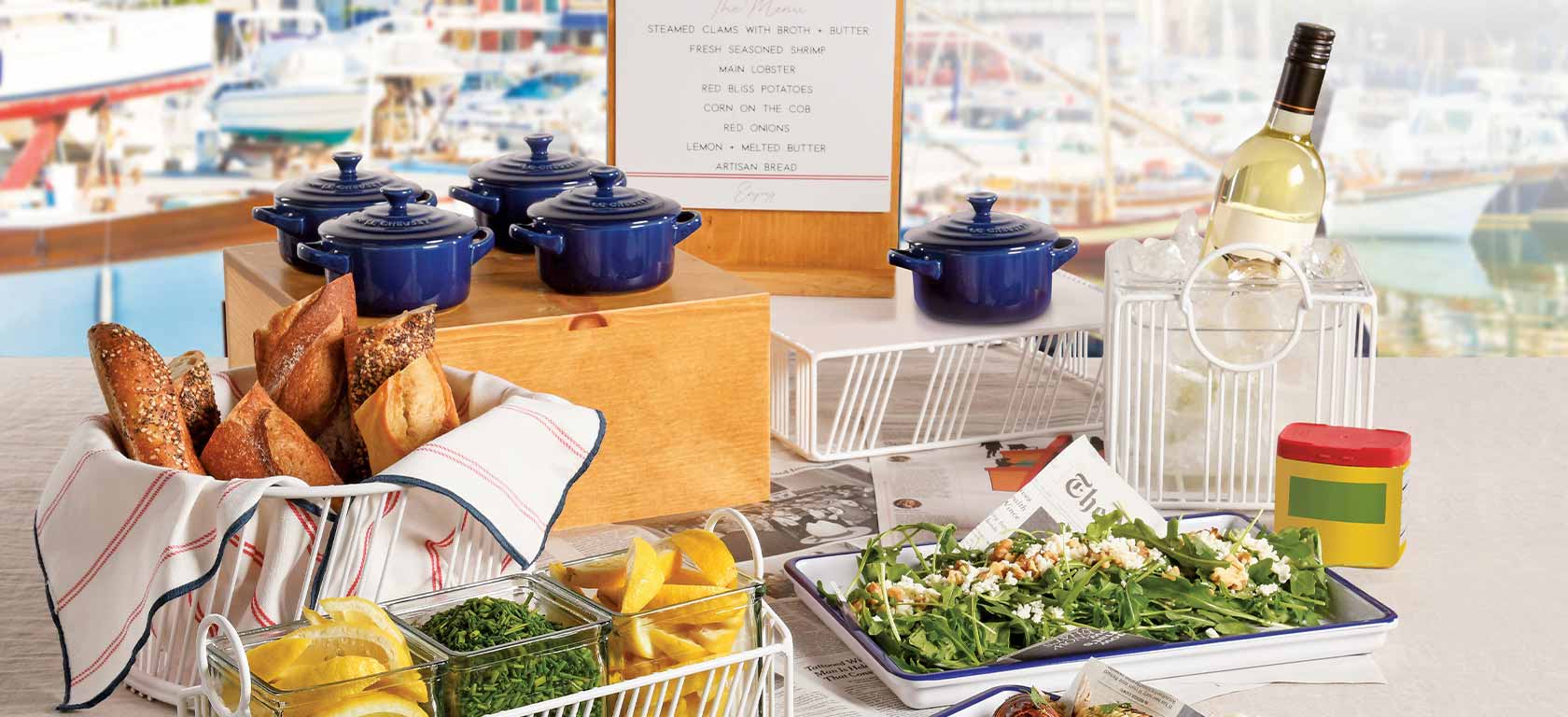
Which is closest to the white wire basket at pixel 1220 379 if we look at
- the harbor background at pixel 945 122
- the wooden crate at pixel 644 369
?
the wooden crate at pixel 644 369

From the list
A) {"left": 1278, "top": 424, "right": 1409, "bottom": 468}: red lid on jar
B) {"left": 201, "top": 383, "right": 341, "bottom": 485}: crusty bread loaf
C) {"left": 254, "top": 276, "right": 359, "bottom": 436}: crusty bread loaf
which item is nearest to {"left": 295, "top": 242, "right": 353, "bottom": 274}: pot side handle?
{"left": 254, "top": 276, "right": 359, "bottom": 436}: crusty bread loaf

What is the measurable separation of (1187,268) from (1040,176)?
2850 millimetres

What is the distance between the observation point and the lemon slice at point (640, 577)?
650mm

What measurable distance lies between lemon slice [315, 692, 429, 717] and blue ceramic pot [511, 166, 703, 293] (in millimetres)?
514

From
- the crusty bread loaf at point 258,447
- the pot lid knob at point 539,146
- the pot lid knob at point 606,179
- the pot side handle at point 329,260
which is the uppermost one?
the pot lid knob at point 539,146

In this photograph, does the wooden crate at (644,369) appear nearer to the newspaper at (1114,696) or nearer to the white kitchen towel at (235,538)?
the white kitchen towel at (235,538)

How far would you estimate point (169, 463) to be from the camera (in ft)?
2.51

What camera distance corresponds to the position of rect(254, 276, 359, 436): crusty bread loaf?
854 mm

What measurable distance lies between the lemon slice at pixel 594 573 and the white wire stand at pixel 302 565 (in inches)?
3.5

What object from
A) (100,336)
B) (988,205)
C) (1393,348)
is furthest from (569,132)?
(100,336)

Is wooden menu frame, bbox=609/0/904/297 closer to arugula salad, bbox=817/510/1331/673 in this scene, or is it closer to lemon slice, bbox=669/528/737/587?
arugula salad, bbox=817/510/1331/673

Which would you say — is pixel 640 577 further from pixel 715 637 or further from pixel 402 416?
pixel 402 416

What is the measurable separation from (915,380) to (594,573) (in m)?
0.74

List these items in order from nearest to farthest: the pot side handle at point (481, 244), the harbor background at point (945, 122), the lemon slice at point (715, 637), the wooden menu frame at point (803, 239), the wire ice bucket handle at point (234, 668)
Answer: the wire ice bucket handle at point (234, 668), the lemon slice at point (715, 637), the pot side handle at point (481, 244), the wooden menu frame at point (803, 239), the harbor background at point (945, 122)
